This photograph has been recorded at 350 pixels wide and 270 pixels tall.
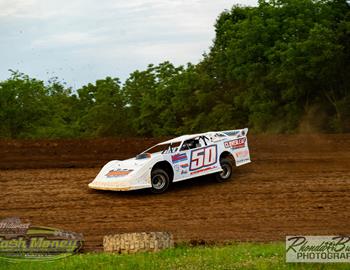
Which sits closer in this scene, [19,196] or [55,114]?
[19,196]

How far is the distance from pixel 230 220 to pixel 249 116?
3212cm

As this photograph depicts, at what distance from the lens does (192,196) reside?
688 inches

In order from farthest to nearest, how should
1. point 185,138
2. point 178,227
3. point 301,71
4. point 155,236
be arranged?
point 301,71, point 185,138, point 178,227, point 155,236

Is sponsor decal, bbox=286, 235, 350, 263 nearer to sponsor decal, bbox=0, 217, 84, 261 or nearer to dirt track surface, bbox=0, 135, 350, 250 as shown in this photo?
sponsor decal, bbox=0, 217, 84, 261

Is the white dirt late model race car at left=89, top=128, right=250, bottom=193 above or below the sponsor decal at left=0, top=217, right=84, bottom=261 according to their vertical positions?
above

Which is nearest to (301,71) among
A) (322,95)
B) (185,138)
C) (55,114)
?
(322,95)

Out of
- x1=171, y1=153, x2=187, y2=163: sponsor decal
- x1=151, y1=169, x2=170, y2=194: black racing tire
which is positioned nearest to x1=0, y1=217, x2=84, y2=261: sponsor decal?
x1=151, y1=169, x2=170, y2=194: black racing tire

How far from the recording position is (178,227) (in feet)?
48.2

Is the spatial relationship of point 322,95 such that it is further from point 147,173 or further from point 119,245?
point 119,245

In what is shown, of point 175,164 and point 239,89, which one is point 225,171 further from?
point 239,89

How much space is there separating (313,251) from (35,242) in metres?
4.85

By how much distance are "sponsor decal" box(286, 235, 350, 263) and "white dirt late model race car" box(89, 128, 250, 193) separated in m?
8.60

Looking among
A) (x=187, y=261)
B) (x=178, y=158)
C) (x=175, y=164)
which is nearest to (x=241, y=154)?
(x=178, y=158)

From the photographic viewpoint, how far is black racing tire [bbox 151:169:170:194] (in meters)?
17.7
